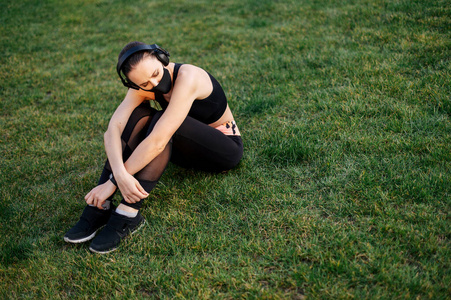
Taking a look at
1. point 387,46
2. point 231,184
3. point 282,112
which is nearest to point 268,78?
Answer: point 282,112

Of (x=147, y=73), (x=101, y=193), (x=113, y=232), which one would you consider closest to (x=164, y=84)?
(x=147, y=73)

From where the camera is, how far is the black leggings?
2891 millimetres

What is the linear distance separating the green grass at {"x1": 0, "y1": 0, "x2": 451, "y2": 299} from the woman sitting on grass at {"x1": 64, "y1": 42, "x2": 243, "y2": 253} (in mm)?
206

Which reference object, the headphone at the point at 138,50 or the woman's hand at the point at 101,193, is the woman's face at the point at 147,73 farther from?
the woman's hand at the point at 101,193

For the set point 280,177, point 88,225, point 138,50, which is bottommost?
point 88,225

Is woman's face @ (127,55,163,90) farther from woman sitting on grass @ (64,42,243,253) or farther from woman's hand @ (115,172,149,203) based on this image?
woman's hand @ (115,172,149,203)

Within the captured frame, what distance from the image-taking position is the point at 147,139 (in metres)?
2.80

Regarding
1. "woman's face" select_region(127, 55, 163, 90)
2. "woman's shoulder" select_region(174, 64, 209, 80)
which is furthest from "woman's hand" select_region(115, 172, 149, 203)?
"woman's shoulder" select_region(174, 64, 209, 80)

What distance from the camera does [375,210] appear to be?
2705 millimetres

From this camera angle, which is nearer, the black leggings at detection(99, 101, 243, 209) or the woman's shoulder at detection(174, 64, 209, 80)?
the black leggings at detection(99, 101, 243, 209)

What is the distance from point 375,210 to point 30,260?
2.86 metres

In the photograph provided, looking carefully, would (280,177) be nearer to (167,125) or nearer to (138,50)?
Answer: (167,125)

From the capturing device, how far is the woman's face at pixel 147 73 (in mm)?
2699

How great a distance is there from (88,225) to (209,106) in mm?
1544
